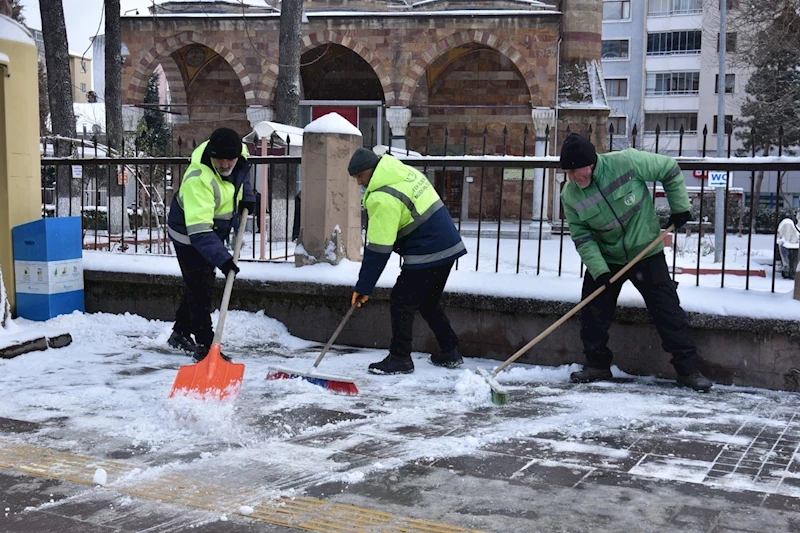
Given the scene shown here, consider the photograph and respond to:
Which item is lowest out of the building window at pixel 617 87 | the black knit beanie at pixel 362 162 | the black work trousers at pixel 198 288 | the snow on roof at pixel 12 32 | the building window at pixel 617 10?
the black work trousers at pixel 198 288

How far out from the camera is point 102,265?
813 centimetres

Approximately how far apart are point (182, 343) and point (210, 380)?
1.98 meters

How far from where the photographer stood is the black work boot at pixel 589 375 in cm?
601

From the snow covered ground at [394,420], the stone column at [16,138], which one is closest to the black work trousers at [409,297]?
the snow covered ground at [394,420]

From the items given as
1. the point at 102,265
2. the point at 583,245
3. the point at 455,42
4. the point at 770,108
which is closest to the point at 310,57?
the point at 455,42

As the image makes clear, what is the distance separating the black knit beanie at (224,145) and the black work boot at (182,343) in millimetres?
1650

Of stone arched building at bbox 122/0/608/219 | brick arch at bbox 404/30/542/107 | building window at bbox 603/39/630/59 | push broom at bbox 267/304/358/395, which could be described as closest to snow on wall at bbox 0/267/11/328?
push broom at bbox 267/304/358/395

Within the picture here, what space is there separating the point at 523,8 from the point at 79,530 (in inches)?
1013

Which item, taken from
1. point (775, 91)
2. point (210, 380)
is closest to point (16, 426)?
point (210, 380)

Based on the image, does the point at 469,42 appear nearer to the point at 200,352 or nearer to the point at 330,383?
the point at 200,352

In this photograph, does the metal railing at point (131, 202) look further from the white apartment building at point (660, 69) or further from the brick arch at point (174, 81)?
the white apartment building at point (660, 69)

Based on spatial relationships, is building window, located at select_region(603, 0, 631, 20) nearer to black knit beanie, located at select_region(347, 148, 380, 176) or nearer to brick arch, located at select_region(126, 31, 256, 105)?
brick arch, located at select_region(126, 31, 256, 105)

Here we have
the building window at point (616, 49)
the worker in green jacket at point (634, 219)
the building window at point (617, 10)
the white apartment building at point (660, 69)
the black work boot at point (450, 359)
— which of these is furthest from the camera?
the building window at point (616, 49)

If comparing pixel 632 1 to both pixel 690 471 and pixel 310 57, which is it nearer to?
pixel 310 57
